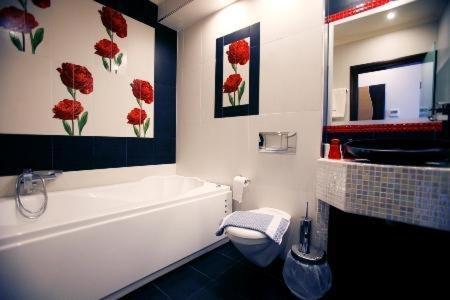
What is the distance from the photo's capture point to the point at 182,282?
5.04 ft

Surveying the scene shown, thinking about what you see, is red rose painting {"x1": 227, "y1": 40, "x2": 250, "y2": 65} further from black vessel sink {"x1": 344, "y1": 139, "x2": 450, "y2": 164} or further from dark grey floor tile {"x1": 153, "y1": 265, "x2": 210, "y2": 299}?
dark grey floor tile {"x1": 153, "y1": 265, "x2": 210, "y2": 299}

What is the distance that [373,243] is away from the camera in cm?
142

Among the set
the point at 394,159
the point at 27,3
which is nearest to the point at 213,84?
the point at 27,3

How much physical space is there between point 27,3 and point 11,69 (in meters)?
0.55

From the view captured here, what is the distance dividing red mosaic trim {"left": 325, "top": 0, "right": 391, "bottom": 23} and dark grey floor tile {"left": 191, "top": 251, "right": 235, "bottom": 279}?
6.90 feet

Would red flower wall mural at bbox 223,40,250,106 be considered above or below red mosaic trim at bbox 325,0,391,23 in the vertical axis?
below

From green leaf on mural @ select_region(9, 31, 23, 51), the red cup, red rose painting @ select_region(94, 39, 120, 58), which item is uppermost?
red rose painting @ select_region(94, 39, 120, 58)

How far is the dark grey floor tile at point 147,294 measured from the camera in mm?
1377

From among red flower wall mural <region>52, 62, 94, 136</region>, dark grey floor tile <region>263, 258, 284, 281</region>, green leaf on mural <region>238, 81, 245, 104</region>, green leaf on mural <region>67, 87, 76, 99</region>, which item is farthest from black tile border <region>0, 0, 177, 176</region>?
dark grey floor tile <region>263, 258, 284, 281</region>

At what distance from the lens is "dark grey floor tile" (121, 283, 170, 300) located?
1.38m

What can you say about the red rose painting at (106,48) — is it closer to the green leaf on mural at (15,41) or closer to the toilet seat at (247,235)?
the green leaf on mural at (15,41)

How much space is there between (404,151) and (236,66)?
158cm

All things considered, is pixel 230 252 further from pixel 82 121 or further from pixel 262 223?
pixel 82 121

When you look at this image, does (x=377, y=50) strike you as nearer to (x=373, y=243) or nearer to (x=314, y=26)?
(x=314, y=26)
